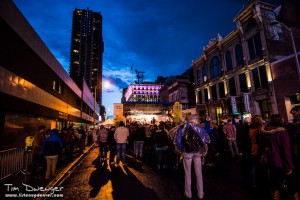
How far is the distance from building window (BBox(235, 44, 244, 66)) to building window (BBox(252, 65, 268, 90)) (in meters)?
2.93

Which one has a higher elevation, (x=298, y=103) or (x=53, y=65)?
(x=53, y=65)

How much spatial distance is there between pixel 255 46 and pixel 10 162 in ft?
84.4

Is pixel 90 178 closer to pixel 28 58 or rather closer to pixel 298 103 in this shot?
pixel 28 58

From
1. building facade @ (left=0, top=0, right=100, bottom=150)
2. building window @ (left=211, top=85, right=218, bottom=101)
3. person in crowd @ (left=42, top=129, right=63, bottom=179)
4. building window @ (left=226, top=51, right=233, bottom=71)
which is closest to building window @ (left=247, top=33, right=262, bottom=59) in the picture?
building window @ (left=226, top=51, right=233, bottom=71)

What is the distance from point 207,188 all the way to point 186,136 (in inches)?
75.8

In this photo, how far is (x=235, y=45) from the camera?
2494cm

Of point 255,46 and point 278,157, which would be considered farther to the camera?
point 255,46

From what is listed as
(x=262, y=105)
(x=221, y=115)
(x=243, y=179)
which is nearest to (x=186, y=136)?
(x=243, y=179)

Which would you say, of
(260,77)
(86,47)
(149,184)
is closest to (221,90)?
(260,77)

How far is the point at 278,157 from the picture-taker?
12.9ft

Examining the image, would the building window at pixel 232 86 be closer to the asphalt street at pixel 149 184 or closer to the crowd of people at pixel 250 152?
the crowd of people at pixel 250 152

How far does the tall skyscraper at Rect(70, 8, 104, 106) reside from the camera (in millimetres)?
117525

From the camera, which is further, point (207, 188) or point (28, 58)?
point (28, 58)

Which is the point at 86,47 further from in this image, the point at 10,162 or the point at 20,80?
the point at 10,162
